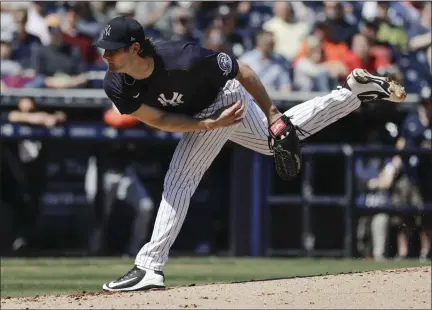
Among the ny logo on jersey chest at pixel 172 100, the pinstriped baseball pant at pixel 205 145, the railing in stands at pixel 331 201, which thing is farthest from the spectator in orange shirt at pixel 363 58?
the ny logo on jersey chest at pixel 172 100

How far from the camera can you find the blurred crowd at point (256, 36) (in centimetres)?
1303

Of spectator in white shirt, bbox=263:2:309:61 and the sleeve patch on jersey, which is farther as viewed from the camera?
spectator in white shirt, bbox=263:2:309:61

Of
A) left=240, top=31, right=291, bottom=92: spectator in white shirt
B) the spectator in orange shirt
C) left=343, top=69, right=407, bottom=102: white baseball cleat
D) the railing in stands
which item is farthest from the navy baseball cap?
the spectator in orange shirt

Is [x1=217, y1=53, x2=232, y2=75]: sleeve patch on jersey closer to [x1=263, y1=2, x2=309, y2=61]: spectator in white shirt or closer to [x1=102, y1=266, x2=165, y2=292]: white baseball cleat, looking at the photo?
[x1=102, y1=266, x2=165, y2=292]: white baseball cleat

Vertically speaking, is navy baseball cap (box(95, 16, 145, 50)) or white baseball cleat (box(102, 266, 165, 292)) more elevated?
navy baseball cap (box(95, 16, 145, 50))

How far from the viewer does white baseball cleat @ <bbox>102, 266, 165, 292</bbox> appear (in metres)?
6.84

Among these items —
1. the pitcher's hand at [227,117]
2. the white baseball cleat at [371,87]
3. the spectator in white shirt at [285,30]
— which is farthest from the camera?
the spectator in white shirt at [285,30]

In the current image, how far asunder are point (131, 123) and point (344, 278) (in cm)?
608

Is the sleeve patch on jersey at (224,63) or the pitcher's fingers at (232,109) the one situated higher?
the sleeve patch on jersey at (224,63)

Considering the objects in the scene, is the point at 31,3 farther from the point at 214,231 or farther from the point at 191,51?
the point at 191,51

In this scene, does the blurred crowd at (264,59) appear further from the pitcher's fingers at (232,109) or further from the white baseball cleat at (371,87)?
the pitcher's fingers at (232,109)

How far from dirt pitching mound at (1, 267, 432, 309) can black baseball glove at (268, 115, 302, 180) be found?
2.83ft

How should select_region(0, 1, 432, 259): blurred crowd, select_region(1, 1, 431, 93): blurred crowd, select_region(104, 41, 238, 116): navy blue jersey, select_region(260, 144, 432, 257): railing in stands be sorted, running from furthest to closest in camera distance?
1. select_region(1, 1, 431, 93): blurred crowd
2. select_region(0, 1, 432, 259): blurred crowd
3. select_region(260, 144, 432, 257): railing in stands
4. select_region(104, 41, 238, 116): navy blue jersey

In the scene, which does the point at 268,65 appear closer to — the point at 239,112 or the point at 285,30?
the point at 285,30
